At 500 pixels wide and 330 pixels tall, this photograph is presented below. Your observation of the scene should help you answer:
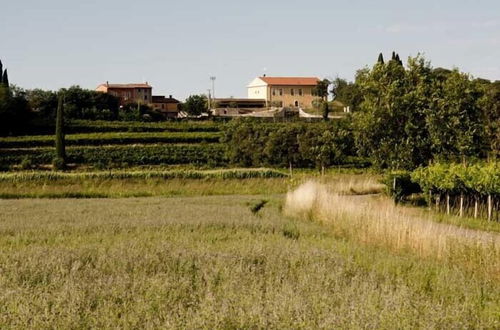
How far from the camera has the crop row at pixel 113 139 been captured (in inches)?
2297

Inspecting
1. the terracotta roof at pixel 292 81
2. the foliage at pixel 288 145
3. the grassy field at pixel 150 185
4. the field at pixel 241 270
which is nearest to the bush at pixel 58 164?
the foliage at pixel 288 145

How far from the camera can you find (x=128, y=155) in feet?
184

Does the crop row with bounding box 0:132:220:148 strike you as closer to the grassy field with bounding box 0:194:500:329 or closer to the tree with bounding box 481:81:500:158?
the tree with bounding box 481:81:500:158

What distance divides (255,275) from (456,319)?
2478mm

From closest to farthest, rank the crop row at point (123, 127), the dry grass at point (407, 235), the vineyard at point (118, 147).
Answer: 1. the dry grass at point (407, 235)
2. the vineyard at point (118, 147)
3. the crop row at point (123, 127)

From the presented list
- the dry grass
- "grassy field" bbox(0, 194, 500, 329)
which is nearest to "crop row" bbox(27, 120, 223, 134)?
the dry grass

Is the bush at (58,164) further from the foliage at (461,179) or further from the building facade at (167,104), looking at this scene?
the building facade at (167,104)

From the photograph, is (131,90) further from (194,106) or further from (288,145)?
(288,145)

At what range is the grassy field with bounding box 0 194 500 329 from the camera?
5176 mm

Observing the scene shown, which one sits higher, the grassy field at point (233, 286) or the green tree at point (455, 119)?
the green tree at point (455, 119)

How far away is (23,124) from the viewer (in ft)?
216

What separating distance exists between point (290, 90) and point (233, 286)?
392 ft

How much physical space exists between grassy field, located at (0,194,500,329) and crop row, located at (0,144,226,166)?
4434 centimetres

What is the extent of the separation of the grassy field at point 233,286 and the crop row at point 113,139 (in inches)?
1993
